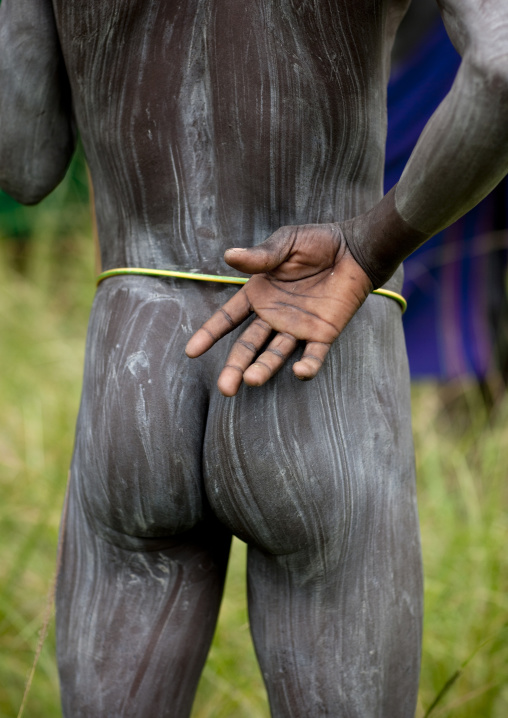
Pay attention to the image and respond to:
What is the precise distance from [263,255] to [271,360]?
0.39ft

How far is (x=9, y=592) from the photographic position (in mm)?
2111

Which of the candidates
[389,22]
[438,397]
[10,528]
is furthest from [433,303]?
[389,22]

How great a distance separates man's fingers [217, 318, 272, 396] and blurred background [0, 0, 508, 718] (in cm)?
74

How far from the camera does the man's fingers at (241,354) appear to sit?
0.93m

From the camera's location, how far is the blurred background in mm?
1949

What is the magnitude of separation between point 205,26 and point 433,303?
243 cm

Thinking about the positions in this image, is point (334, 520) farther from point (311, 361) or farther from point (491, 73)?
point (491, 73)

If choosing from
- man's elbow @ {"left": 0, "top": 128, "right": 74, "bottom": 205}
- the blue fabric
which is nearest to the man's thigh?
man's elbow @ {"left": 0, "top": 128, "right": 74, "bottom": 205}

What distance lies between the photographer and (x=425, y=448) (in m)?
2.96

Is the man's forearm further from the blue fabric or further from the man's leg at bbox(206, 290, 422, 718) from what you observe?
the blue fabric

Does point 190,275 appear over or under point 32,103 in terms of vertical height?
under

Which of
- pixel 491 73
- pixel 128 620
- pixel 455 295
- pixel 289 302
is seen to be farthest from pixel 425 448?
pixel 491 73

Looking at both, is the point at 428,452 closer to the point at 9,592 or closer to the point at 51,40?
the point at 9,592

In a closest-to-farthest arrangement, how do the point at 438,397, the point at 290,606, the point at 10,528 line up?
the point at 290,606, the point at 10,528, the point at 438,397
